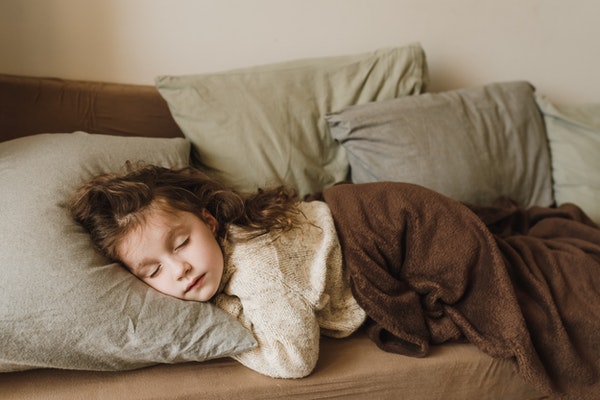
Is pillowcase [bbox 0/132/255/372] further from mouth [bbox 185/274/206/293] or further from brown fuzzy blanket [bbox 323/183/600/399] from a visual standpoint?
brown fuzzy blanket [bbox 323/183/600/399]

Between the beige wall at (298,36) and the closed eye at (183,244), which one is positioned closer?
the closed eye at (183,244)

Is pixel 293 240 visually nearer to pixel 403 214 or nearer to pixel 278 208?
pixel 278 208

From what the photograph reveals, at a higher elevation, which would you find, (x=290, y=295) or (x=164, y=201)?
(x=164, y=201)

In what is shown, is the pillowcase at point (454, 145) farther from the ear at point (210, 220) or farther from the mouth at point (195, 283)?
the mouth at point (195, 283)

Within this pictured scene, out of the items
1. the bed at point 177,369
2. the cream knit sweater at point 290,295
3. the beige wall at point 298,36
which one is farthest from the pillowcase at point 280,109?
the cream knit sweater at point 290,295

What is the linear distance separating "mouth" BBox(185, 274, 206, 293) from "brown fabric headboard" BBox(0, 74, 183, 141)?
59 centimetres

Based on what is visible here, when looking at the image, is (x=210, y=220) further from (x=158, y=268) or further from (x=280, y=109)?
(x=280, y=109)

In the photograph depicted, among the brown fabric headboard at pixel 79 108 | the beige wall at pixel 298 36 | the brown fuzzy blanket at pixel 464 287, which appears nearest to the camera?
the brown fuzzy blanket at pixel 464 287

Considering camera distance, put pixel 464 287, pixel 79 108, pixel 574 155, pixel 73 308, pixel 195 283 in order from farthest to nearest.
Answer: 1. pixel 574 155
2. pixel 79 108
3. pixel 464 287
4. pixel 195 283
5. pixel 73 308

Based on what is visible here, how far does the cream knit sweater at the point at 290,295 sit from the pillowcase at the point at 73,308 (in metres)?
0.05

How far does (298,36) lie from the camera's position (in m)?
1.78

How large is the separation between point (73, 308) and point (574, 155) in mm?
1422

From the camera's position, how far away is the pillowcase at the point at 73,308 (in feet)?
3.18

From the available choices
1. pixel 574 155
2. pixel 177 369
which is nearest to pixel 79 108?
pixel 177 369
